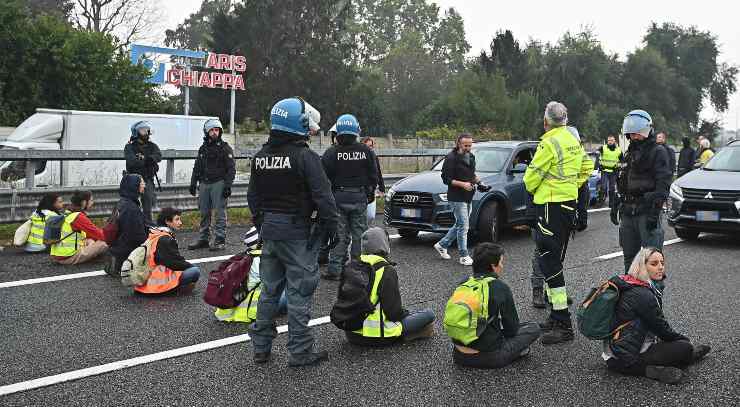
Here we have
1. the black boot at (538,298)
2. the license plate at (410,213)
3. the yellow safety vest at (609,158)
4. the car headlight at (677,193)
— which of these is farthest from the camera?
the yellow safety vest at (609,158)

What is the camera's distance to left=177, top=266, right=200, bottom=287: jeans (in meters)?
7.47

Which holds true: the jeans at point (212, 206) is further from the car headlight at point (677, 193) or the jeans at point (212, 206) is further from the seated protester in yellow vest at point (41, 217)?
the car headlight at point (677, 193)

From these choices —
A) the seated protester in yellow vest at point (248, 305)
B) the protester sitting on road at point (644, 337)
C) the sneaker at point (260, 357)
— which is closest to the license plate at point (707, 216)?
the protester sitting on road at point (644, 337)

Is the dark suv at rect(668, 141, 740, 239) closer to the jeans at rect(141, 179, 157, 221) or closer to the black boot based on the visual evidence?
the black boot

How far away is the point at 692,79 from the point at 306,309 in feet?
258

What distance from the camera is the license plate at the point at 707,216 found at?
11.0 m

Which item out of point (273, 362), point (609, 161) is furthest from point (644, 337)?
point (609, 161)

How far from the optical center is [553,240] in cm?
619

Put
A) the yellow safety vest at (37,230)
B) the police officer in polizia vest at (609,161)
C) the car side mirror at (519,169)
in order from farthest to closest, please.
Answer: the police officer in polizia vest at (609,161) → the car side mirror at (519,169) → the yellow safety vest at (37,230)

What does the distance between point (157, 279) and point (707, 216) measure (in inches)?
321

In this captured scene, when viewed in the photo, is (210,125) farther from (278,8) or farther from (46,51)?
(278,8)

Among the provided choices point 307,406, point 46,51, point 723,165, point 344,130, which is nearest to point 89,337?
point 307,406

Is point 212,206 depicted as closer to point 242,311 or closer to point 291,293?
point 242,311

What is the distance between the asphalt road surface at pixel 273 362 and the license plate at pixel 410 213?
299cm
